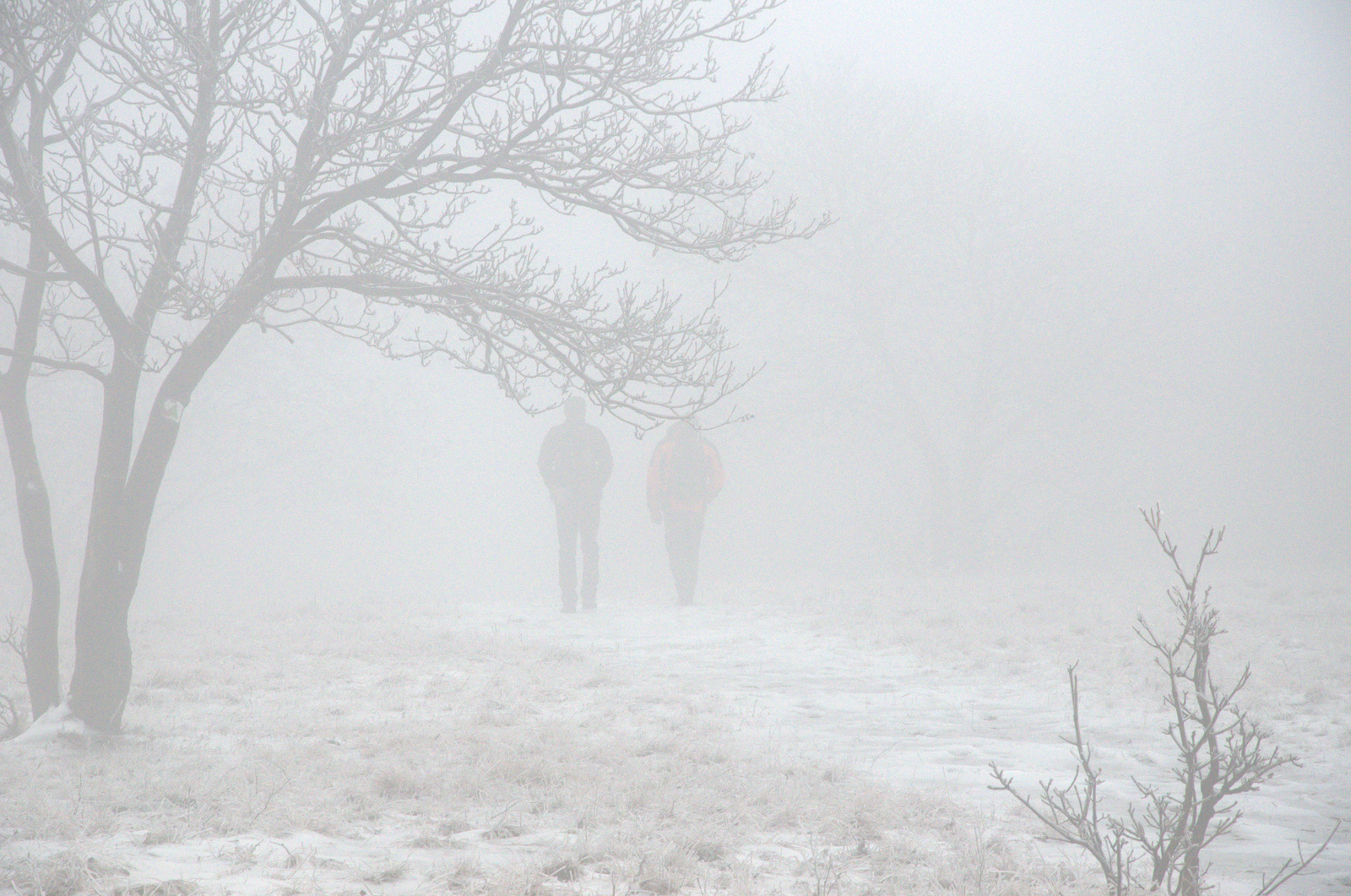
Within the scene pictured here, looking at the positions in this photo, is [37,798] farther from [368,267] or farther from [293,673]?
[293,673]

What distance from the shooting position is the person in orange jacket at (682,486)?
38.5 ft

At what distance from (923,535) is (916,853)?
18.5 metres

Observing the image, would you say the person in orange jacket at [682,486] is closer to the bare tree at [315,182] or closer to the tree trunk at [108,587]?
the bare tree at [315,182]

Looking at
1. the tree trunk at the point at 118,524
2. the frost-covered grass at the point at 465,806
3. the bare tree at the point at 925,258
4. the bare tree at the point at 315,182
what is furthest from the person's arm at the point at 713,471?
the bare tree at the point at 925,258

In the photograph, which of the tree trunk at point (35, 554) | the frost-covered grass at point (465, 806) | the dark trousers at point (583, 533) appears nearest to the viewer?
the frost-covered grass at point (465, 806)

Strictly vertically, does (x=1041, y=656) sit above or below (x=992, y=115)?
below

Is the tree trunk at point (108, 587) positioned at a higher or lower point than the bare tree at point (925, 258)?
lower

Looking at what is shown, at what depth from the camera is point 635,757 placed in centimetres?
462

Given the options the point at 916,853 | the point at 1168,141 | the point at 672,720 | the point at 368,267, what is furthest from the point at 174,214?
the point at 1168,141

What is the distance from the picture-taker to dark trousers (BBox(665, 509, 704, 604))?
11.4 m

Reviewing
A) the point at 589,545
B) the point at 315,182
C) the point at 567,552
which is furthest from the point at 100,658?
the point at 589,545

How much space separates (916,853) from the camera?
326 centimetres

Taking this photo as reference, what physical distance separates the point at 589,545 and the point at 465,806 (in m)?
7.55

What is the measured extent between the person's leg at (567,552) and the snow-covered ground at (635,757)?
63.1 inches
